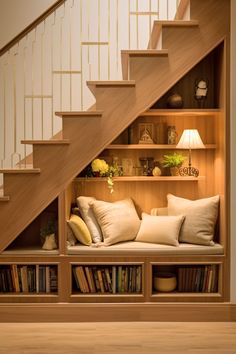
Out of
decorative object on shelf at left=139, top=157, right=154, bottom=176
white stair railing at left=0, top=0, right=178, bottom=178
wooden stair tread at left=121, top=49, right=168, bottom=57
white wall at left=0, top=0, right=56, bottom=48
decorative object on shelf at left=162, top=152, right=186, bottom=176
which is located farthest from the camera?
white wall at left=0, top=0, right=56, bottom=48

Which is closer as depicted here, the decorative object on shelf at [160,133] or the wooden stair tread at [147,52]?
the wooden stair tread at [147,52]

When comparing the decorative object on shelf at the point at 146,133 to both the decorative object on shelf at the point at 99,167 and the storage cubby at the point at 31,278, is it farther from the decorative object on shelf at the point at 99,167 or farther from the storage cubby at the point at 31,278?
the storage cubby at the point at 31,278

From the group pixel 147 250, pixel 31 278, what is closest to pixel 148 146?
pixel 147 250

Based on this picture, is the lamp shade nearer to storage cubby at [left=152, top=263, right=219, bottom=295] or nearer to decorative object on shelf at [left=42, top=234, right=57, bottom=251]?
storage cubby at [left=152, top=263, right=219, bottom=295]

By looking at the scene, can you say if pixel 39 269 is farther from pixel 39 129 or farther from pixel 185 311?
pixel 39 129

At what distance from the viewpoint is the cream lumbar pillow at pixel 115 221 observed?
5.06m

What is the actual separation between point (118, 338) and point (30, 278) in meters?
1.10

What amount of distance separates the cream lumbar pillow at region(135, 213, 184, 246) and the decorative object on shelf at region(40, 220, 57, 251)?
79 cm

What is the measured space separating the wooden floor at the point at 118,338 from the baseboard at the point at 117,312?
0.07 m

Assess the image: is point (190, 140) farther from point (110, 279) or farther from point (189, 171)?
point (110, 279)

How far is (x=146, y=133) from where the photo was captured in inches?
216

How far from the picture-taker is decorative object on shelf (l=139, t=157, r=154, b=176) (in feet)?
18.2

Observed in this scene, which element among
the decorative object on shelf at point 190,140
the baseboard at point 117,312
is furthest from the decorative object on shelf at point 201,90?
the baseboard at point 117,312

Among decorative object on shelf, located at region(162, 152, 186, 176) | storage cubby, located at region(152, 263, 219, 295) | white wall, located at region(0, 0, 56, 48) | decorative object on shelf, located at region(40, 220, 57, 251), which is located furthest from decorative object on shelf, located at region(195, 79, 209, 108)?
white wall, located at region(0, 0, 56, 48)
